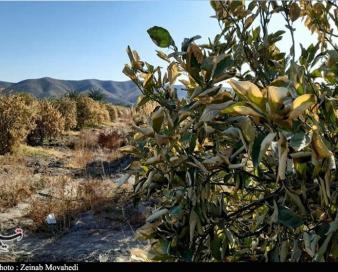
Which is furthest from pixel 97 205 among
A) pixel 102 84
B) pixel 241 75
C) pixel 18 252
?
pixel 102 84

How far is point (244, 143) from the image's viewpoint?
88 centimetres

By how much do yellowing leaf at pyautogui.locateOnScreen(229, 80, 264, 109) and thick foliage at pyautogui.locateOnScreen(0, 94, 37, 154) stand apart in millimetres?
10514

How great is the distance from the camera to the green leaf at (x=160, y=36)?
1.16 meters

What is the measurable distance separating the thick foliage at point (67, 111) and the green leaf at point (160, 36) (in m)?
15.1

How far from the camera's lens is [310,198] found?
115 centimetres

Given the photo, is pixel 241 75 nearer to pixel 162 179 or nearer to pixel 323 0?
pixel 323 0

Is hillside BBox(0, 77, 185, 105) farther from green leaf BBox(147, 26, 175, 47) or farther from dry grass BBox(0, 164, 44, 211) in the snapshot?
green leaf BBox(147, 26, 175, 47)

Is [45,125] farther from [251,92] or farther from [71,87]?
[71,87]

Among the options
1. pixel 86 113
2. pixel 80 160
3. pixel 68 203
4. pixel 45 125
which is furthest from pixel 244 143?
pixel 86 113

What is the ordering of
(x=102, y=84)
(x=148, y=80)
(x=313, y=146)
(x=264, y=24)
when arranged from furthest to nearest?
1. (x=102, y=84)
2. (x=264, y=24)
3. (x=148, y=80)
4. (x=313, y=146)

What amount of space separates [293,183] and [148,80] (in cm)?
54

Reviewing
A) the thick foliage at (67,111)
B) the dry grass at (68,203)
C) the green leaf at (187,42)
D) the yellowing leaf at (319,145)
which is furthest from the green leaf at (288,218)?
the thick foliage at (67,111)

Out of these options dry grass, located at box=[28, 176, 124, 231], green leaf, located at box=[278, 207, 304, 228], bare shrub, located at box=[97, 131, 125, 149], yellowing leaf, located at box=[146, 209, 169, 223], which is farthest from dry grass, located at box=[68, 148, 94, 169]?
green leaf, located at box=[278, 207, 304, 228]

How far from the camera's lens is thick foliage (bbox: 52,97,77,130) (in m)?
16.0
